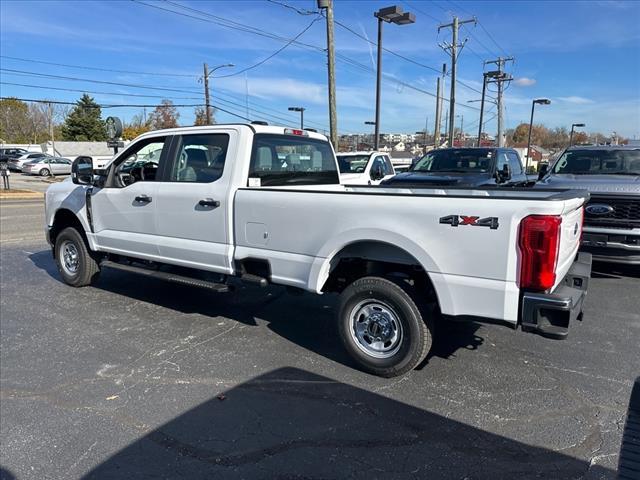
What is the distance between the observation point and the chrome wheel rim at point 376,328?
3.92 m

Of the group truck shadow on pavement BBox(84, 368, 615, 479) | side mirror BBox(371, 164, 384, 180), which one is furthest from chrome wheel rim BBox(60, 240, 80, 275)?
side mirror BBox(371, 164, 384, 180)

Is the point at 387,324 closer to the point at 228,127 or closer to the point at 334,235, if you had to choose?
the point at 334,235

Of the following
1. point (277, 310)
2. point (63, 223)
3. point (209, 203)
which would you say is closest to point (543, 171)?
point (277, 310)

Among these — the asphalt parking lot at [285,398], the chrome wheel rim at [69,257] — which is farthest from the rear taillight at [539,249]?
the chrome wheel rim at [69,257]

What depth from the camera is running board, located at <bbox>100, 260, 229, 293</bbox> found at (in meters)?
4.89

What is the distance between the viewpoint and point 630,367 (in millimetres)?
4129

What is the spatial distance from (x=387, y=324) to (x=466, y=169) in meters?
6.94

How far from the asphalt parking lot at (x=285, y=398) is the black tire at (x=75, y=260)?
0.83 m

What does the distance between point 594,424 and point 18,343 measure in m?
4.99

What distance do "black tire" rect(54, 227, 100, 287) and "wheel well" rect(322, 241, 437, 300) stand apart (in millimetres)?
3742

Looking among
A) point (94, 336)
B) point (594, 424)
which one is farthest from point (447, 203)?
point (94, 336)

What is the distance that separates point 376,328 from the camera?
4020 millimetres

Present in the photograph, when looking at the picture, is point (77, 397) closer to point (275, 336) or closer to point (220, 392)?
point (220, 392)

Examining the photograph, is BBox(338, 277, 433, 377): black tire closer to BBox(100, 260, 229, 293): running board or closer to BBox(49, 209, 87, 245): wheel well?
BBox(100, 260, 229, 293): running board
